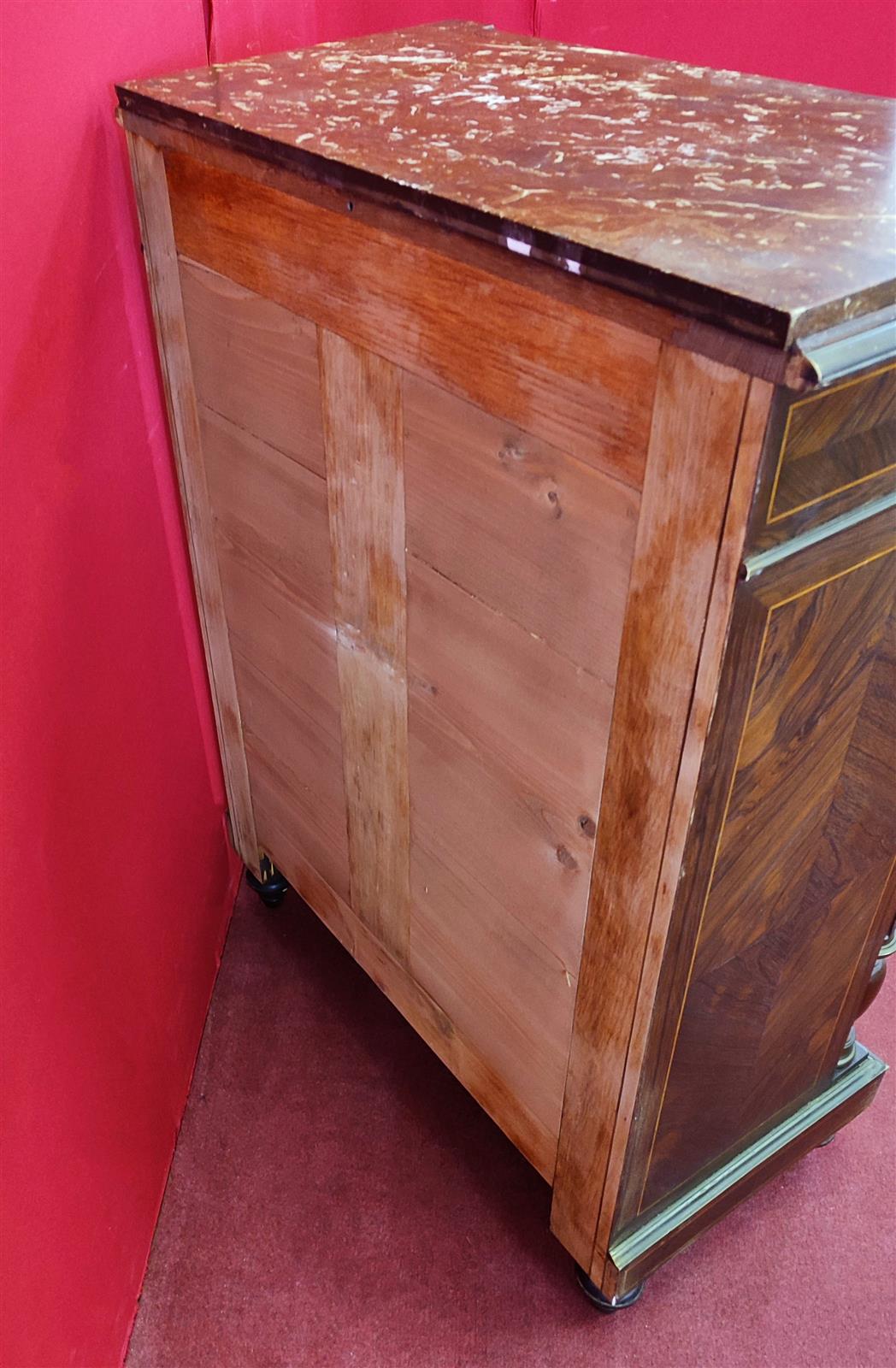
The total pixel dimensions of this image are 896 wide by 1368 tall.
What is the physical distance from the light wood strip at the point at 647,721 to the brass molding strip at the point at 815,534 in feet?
0.09

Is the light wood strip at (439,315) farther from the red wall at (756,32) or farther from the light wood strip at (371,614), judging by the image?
the red wall at (756,32)

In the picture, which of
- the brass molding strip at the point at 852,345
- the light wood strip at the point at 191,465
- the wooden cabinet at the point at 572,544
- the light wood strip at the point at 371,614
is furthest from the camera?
the light wood strip at the point at 191,465

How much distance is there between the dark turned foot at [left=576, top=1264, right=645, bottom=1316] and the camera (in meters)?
1.22

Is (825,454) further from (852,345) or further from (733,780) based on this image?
(733,780)

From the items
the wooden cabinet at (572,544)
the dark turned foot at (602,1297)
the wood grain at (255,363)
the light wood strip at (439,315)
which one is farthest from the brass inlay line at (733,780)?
the wood grain at (255,363)

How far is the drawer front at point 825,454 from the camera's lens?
654 mm

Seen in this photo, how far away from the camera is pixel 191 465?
4.21 ft

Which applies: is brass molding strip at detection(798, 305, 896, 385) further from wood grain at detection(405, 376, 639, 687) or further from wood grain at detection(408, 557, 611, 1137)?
wood grain at detection(408, 557, 611, 1137)

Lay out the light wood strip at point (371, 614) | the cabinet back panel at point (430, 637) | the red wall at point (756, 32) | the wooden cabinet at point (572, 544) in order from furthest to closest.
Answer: the red wall at point (756, 32) → the light wood strip at point (371, 614) → the cabinet back panel at point (430, 637) → the wooden cabinet at point (572, 544)

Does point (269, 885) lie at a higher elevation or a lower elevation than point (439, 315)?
lower

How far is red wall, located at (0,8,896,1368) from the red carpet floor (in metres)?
0.08

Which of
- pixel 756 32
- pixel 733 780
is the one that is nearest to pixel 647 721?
pixel 733 780

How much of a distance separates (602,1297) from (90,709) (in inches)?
32.9

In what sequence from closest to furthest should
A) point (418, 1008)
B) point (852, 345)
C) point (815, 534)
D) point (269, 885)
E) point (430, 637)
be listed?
point (852, 345)
point (815, 534)
point (430, 637)
point (418, 1008)
point (269, 885)
